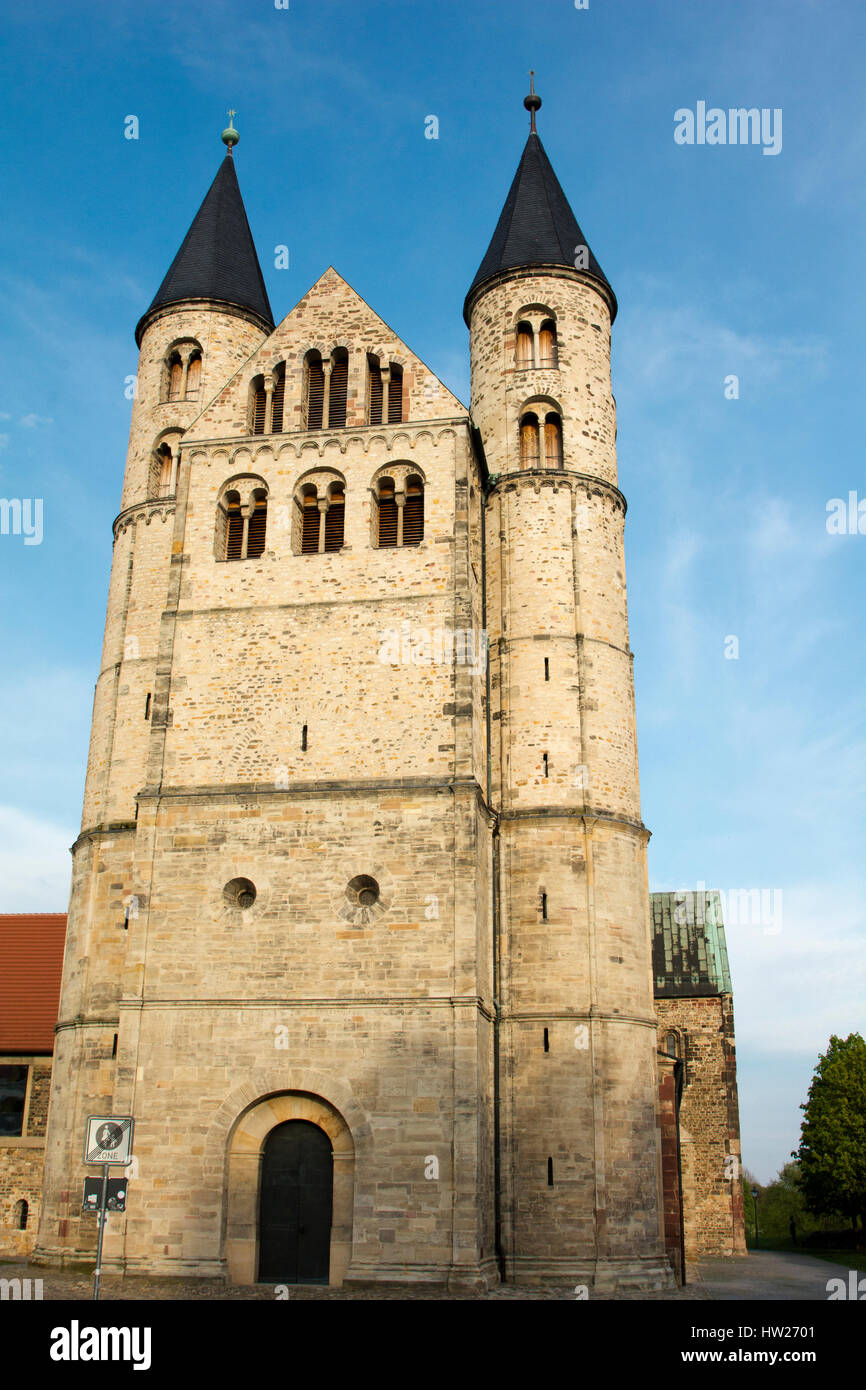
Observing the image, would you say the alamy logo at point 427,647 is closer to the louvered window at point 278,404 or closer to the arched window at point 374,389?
the arched window at point 374,389

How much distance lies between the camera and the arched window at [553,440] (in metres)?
30.6

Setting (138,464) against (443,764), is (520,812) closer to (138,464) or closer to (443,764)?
(443,764)

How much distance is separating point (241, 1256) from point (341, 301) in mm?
20312

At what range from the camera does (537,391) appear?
101 feet

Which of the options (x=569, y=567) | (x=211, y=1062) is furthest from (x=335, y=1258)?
(x=569, y=567)

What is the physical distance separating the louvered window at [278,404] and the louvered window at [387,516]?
9.78 ft

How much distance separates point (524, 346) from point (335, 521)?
7.82m

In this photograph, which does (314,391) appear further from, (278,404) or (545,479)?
(545,479)

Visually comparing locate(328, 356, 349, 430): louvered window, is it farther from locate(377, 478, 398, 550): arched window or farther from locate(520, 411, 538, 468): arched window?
locate(520, 411, 538, 468): arched window

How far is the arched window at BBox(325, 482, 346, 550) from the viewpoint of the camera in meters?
27.5

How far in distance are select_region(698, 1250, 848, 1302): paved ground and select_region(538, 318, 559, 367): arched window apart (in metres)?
21.2

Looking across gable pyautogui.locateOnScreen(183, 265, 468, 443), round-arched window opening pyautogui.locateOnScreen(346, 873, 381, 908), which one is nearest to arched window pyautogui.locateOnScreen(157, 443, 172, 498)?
gable pyautogui.locateOnScreen(183, 265, 468, 443)

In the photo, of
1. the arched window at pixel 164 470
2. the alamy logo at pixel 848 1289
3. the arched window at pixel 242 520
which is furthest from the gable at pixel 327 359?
the alamy logo at pixel 848 1289
